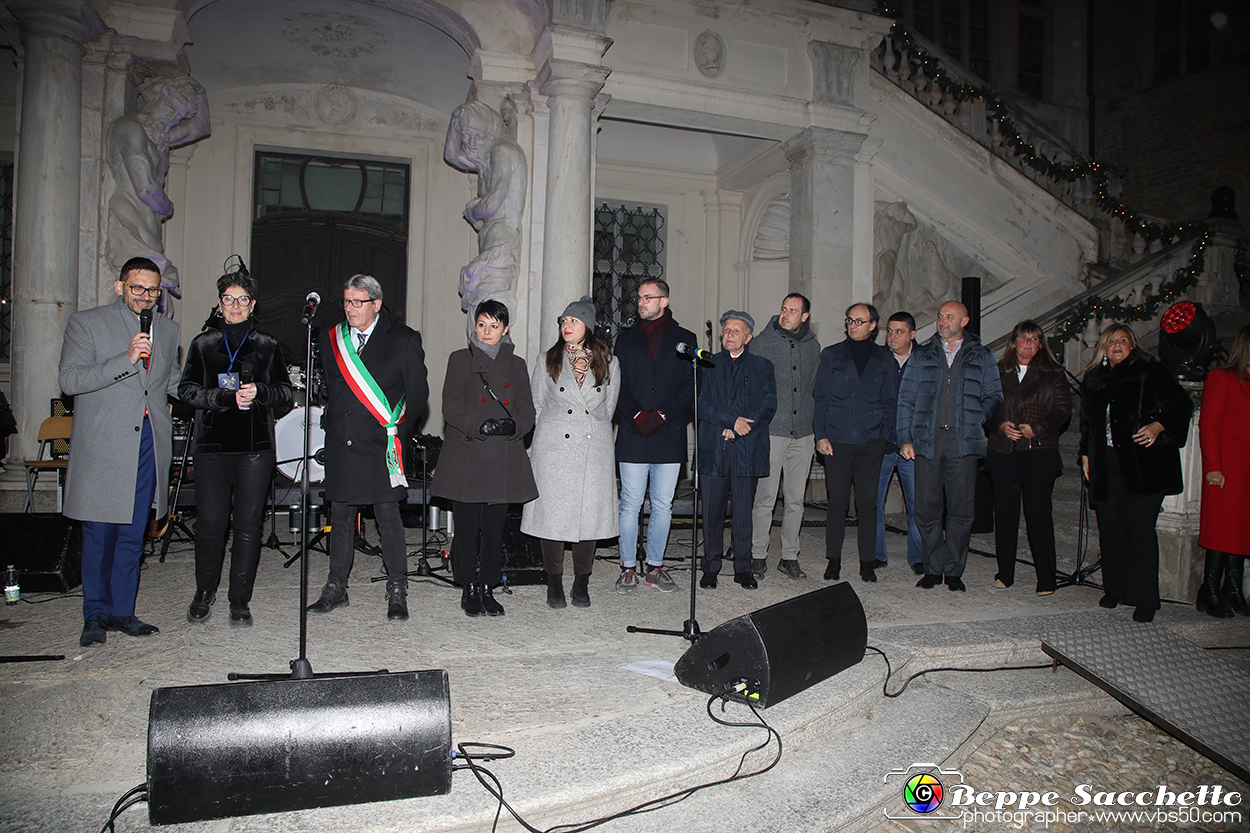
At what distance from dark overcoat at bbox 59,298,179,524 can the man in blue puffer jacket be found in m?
5.14

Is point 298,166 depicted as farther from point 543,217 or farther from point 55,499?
point 55,499

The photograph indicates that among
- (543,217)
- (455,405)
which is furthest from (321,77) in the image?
(455,405)

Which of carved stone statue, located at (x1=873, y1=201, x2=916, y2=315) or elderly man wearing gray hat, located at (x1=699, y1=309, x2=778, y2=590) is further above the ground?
carved stone statue, located at (x1=873, y1=201, x2=916, y2=315)

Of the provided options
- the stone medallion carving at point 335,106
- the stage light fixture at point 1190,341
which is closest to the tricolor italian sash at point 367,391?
Result: the stage light fixture at point 1190,341

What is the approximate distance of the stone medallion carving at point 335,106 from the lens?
9883 mm

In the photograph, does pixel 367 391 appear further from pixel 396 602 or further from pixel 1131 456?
pixel 1131 456

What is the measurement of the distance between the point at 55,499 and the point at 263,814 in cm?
589

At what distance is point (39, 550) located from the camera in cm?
500

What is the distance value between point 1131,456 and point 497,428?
4.23 meters

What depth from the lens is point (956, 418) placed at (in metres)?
5.78

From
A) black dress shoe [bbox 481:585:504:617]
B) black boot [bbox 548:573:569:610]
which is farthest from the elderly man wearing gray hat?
black dress shoe [bbox 481:585:504:617]

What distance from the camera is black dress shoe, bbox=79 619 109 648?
13.0 feet

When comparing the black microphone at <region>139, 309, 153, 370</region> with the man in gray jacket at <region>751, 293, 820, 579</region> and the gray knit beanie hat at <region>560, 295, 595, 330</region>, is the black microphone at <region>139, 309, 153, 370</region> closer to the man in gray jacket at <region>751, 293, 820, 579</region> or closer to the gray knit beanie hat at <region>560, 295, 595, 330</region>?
Result: the gray knit beanie hat at <region>560, 295, 595, 330</region>

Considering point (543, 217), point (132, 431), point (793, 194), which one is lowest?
point (132, 431)
